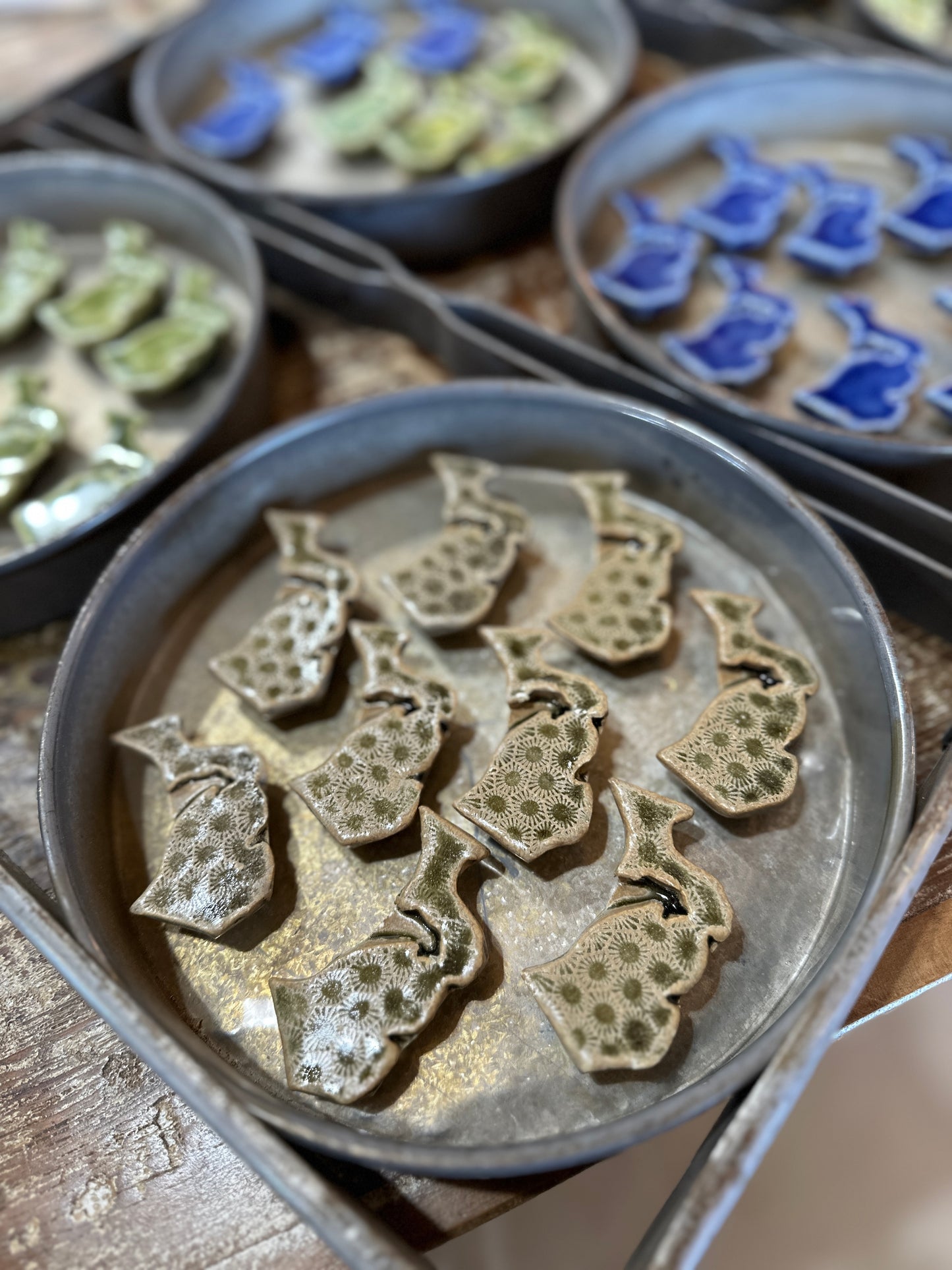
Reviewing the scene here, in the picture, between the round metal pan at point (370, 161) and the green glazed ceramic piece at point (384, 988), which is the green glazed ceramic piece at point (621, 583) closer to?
the green glazed ceramic piece at point (384, 988)

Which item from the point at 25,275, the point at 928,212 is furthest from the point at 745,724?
the point at 25,275

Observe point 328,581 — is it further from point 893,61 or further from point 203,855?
point 893,61

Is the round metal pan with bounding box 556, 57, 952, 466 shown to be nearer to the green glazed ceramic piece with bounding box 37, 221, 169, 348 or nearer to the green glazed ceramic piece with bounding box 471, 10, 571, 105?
the green glazed ceramic piece with bounding box 471, 10, 571, 105

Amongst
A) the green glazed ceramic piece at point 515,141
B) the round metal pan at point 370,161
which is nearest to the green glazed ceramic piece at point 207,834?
the round metal pan at point 370,161

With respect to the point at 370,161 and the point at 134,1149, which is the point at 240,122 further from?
the point at 134,1149

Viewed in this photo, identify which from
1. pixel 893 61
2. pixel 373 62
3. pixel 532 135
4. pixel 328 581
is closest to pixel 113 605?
pixel 328 581

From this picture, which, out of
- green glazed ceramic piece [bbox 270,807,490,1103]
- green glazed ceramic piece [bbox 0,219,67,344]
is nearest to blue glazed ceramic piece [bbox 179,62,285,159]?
green glazed ceramic piece [bbox 0,219,67,344]

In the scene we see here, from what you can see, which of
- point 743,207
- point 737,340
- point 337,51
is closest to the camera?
point 737,340
